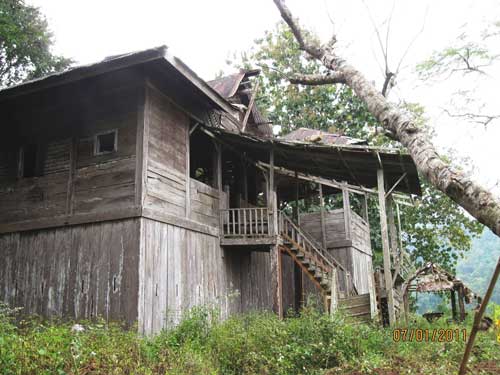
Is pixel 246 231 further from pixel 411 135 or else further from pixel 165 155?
pixel 411 135

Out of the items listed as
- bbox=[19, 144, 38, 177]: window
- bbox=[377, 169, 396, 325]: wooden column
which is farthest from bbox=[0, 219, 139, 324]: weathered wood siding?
bbox=[377, 169, 396, 325]: wooden column

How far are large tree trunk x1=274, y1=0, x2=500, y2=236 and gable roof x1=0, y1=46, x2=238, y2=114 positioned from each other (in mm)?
4346

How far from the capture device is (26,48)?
22062mm

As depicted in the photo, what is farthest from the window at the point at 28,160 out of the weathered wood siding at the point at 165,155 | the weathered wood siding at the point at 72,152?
the weathered wood siding at the point at 165,155

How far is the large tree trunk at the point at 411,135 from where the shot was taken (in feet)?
8.27

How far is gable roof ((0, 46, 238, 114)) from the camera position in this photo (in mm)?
9992

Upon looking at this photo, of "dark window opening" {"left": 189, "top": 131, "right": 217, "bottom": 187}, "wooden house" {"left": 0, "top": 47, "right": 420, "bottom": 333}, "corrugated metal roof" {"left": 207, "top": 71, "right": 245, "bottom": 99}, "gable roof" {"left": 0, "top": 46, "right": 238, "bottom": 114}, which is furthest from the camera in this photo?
"corrugated metal roof" {"left": 207, "top": 71, "right": 245, "bottom": 99}

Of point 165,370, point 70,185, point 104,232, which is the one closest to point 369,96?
point 165,370

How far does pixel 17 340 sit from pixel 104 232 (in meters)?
4.33

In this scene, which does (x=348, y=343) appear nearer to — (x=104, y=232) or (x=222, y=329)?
(x=222, y=329)

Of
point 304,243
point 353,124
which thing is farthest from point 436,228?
point 304,243

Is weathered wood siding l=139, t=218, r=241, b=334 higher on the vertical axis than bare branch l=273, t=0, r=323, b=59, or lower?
lower

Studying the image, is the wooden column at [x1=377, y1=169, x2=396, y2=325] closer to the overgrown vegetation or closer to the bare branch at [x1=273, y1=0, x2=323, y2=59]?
the overgrown vegetation

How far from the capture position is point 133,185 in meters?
10.8
